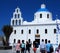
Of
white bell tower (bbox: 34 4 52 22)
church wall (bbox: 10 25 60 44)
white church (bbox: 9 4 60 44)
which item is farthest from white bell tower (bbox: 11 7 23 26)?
white bell tower (bbox: 34 4 52 22)

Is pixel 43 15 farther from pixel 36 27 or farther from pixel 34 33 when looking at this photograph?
pixel 34 33

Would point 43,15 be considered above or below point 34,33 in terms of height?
above

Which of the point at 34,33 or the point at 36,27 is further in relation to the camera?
the point at 36,27

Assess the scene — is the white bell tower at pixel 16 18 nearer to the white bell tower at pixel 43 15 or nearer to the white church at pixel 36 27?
the white church at pixel 36 27

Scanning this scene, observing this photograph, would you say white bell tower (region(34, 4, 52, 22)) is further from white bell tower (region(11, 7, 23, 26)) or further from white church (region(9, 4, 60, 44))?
white bell tower (region(11, 7, 23, 26))

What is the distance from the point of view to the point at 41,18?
6769 cm

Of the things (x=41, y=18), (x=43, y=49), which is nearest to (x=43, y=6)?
(x=41, y=18)

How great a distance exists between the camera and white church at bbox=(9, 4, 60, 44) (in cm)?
6456

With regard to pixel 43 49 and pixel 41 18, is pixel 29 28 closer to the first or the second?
pixel 41 18

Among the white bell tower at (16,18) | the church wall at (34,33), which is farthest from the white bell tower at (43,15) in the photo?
the white bell tower at (16,18)

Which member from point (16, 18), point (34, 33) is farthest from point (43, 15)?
point (16, 18)

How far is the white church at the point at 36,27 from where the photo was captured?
64562 millimetres

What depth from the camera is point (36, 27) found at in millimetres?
66438

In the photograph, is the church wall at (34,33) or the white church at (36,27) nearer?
the church wall at (34,33)
